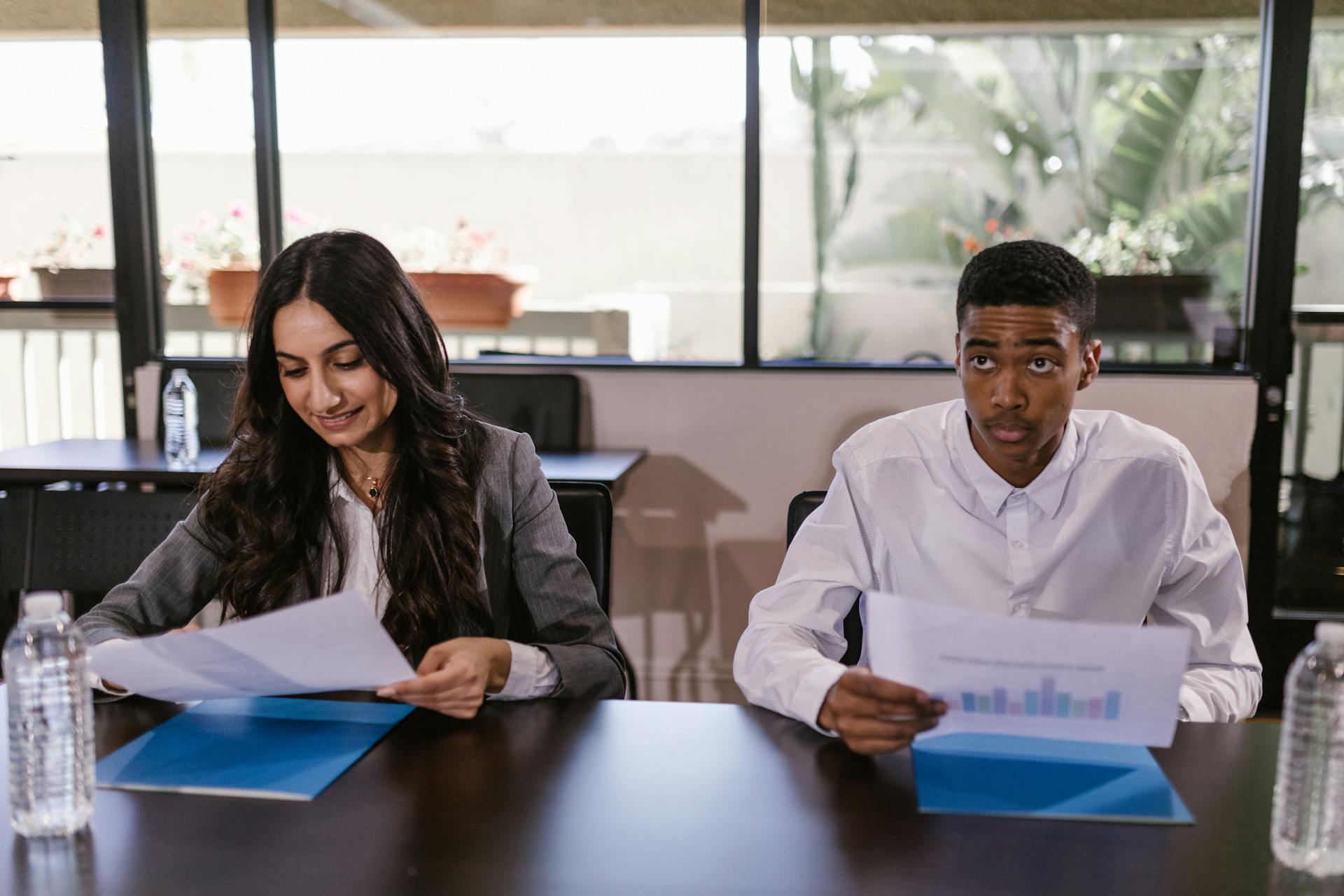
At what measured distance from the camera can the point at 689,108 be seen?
3.35m

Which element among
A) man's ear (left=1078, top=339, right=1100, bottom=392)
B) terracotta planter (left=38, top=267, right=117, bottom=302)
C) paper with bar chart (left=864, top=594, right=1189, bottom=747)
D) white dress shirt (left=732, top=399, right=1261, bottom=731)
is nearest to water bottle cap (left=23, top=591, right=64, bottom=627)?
paper with bar chart (left=864, top=594, right=1189, bottom=747)

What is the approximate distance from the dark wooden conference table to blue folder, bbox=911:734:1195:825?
17mm

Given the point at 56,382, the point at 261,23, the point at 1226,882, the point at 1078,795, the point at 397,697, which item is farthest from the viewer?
the point at 56,382

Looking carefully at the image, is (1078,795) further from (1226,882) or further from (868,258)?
(868,258)

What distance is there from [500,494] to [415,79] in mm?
2412

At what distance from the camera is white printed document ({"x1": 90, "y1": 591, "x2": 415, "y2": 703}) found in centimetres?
93

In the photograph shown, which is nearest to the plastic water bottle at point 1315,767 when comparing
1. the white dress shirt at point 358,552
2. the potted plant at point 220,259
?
the white dress shirt at point 358,552

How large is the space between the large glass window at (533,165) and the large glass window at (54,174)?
64 cm

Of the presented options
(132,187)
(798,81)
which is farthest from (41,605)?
(132,187)

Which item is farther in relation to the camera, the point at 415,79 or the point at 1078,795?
the point at 415,79

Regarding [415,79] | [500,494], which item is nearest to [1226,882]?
[500,494]

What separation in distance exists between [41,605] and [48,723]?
95mm

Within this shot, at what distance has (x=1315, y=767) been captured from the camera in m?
0.82

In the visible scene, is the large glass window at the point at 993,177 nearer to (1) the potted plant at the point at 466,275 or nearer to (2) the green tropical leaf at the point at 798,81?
(2) the green tropical leaf at the point at 798,81
